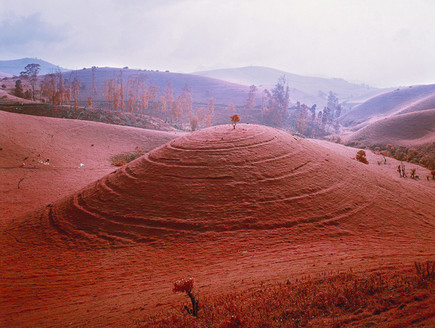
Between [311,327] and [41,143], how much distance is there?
3008 centimetres

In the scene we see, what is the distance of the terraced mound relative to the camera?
369 inches

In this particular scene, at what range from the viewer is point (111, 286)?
266 inches

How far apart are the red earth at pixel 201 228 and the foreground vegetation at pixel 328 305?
27.3 inches

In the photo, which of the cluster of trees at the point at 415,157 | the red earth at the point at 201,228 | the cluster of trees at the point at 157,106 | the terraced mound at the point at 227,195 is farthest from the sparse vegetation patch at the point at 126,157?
the cluster of trees at the point at 415,157

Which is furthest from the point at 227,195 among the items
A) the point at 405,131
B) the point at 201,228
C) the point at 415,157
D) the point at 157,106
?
the point at 157,106

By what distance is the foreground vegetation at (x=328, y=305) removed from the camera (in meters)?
3.61

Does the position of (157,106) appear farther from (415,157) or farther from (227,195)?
(227,195)

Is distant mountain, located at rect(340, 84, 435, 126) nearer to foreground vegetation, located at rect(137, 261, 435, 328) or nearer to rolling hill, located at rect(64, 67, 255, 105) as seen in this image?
rolling hill, located at rect(64, 67, 255, 105)

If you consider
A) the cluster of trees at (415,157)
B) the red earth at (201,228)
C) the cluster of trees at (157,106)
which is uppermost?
the cluster of trees at (157,106)

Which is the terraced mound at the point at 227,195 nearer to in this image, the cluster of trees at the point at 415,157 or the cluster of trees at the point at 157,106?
the cluster of trees at the point at 415,157

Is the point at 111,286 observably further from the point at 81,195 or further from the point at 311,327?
the point at 81,195

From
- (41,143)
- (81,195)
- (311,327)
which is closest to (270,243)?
(311,327)

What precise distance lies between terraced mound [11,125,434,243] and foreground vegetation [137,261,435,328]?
406 centimetres

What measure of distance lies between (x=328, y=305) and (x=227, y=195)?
251 inches
